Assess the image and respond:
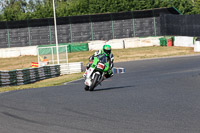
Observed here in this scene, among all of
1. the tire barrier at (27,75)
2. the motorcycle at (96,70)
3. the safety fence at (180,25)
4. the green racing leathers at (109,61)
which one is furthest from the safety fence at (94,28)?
the motorcycle at (96,70)

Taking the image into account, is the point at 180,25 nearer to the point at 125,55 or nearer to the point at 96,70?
the point at 125,55

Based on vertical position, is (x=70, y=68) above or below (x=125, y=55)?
below

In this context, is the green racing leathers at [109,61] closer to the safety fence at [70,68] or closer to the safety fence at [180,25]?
the safety fence at [70,68]

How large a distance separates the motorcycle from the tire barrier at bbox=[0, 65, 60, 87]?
28.4 ft

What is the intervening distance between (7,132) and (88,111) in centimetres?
260

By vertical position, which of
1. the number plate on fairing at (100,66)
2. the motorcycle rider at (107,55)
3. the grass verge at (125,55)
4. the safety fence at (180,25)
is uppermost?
the safety fence at (180,25)

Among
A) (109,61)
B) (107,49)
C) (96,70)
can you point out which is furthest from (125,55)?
(107,49)

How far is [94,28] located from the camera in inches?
1929

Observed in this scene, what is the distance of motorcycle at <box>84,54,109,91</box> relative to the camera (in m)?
14.9

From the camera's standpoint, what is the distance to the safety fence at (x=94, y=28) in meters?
48.5

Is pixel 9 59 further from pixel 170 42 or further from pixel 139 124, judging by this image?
pixel 139 124

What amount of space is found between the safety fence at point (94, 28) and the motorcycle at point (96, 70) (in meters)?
33.9

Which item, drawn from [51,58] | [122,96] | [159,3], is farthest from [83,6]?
[122,96]

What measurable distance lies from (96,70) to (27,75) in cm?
1085
